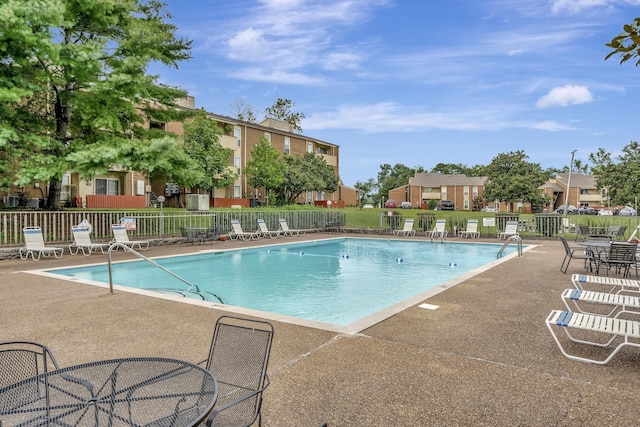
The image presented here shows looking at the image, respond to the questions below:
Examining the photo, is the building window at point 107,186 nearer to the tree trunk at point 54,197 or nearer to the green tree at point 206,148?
the green tree at point 206,148

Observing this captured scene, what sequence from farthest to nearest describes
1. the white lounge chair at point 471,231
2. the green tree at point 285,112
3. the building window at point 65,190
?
1. the green tree at point 285,112
2. the building window at point 65,190
3. the white lounge chair at point 471,231

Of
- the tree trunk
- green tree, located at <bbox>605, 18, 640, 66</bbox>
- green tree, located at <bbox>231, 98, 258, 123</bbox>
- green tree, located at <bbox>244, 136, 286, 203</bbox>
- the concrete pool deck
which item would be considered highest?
green tree, located at <bbox>231, 98, 258, 123</bbox>

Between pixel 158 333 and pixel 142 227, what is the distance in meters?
13.4

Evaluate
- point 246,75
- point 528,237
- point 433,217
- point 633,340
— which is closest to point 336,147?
point 246,75

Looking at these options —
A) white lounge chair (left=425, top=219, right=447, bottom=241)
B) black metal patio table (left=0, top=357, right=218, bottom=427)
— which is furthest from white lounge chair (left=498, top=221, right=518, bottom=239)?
black metal patio table (left=0, top=357, right=218, bottom=427)

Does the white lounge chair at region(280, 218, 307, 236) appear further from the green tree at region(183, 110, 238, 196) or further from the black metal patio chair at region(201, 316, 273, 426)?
the black metal patio chair at region(201, 316, 273, 426)

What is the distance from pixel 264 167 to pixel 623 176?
122ft

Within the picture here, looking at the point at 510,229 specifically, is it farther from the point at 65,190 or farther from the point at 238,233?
the point at 65,190

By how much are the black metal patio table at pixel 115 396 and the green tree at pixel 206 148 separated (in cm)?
2700

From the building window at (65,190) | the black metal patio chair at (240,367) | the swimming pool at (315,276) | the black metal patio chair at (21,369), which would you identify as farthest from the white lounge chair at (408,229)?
the black metal patio chair at (21,369)

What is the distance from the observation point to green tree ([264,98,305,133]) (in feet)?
192

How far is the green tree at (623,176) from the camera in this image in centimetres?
4247

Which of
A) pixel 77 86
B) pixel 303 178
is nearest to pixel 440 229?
pixel 303 178

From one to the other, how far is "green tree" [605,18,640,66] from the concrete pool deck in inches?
99.6
